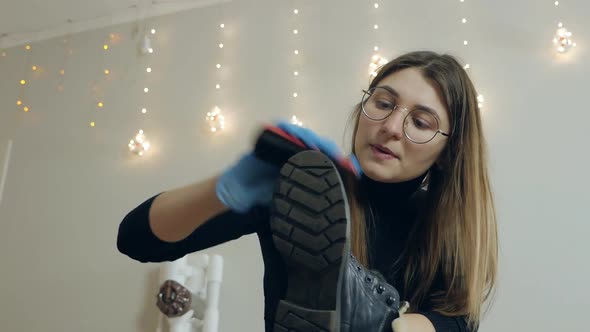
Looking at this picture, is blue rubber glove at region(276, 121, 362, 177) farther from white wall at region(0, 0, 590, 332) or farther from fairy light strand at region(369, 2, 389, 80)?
fairy light strand at region(369, 2, 389, 80)

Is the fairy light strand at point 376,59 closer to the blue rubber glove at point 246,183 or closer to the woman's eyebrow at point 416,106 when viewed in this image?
the woman's eyebrow at point 416,106

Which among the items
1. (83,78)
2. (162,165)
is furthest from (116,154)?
(83,78)

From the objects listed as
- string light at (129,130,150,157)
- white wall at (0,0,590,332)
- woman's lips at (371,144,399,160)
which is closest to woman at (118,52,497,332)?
woman's lips at (371,144,399,160)

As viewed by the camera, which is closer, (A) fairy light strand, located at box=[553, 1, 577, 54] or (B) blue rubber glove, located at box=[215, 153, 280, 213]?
(B) blue rubber glove, located at box=[215, 153, 280, 213]

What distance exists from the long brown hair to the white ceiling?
1.22m

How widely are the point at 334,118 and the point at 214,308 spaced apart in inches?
23.0

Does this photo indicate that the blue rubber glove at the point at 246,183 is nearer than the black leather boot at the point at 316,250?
No

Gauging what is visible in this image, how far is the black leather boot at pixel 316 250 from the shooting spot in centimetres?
67

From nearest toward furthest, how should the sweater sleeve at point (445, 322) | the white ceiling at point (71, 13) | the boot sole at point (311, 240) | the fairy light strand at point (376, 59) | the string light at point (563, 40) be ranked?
the boot sole at point (311, 240) → the sweater sleeve at point (445, 322) → the string light at point (563, 40) → the fairy light strand at point (376, 59) → the white ceiling at point (71, 13)

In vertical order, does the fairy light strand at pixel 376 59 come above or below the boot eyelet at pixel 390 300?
above

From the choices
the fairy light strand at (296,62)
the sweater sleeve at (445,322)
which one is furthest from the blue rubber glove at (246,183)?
the fairy light strand at (296,62)

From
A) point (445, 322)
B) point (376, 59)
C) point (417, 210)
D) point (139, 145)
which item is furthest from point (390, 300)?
point (139, 145)

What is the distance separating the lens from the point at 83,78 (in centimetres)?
207

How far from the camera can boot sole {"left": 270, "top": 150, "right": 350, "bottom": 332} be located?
→ 0.67m
